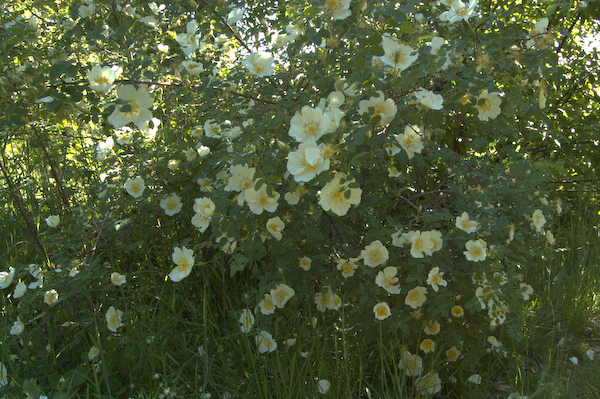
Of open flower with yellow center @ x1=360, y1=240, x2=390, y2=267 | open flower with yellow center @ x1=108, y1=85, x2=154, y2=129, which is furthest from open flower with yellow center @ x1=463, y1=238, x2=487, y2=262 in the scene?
open flower with yellow center @ x1=108, y1=85, x2=154, y2=129

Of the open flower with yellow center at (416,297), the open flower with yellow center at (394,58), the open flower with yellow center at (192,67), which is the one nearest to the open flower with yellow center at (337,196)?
the open flower with yellow center at (394,58)

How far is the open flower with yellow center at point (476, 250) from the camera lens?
156 cm

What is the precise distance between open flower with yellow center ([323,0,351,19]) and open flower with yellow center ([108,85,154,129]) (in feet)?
1.95

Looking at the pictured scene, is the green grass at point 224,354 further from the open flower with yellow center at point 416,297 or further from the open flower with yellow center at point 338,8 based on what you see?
the open flower with yellow center at point 338,8

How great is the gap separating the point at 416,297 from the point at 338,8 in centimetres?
97

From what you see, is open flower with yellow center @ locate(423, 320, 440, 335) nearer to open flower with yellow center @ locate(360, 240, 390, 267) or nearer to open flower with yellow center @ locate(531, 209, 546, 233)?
open flower with yellow center @ locate(360, 240, 390, 267)

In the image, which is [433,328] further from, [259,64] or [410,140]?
[259,64]

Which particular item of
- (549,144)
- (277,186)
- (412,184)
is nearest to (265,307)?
(277,186)

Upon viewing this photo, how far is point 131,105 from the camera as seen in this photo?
1.48m

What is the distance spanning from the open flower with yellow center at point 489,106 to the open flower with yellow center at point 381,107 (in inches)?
16.3

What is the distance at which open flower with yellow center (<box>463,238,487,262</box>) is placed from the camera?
1562mm

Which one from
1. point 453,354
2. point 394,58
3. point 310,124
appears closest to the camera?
point 310,124

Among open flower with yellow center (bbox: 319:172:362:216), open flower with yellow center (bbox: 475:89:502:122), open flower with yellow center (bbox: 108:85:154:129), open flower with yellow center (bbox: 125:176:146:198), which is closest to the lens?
open flower with yellow center (bbox: 319:172:362:216)

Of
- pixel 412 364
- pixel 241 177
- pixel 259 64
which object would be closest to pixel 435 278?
pixel 412 364
